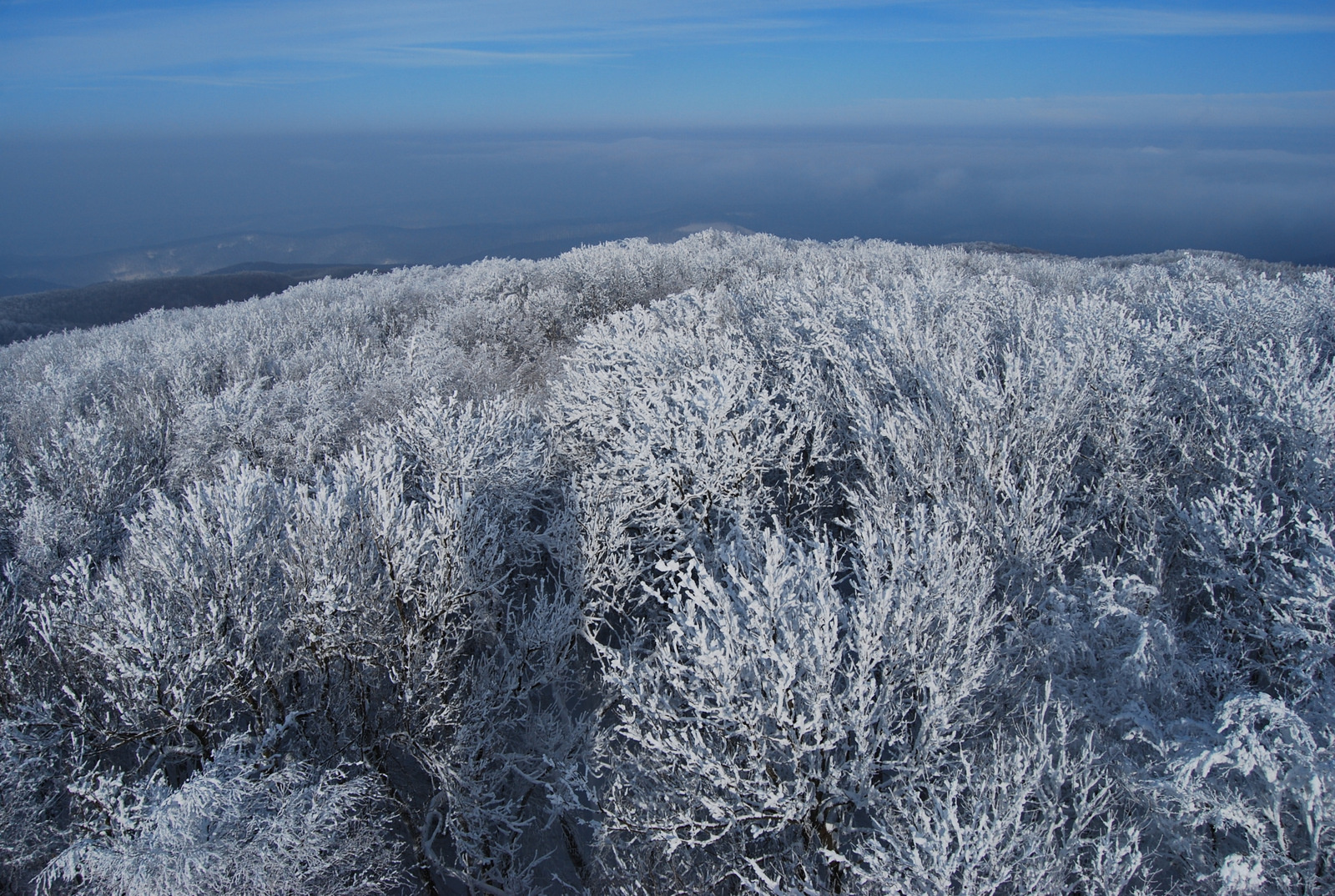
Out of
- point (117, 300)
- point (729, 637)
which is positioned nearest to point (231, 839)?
point (729, 637)

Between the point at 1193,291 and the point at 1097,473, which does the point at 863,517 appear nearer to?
the point at 1097,473

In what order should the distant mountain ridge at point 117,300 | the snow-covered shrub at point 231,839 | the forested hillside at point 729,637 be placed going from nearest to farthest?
1. the snow-covered shrub at point 231,839
2. the forested hillside at point 729,637
3. the distant mountain ridge at point 117,300

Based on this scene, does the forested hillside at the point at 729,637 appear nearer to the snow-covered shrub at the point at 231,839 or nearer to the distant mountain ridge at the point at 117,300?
the snow-covered shrub at the point at 231,839

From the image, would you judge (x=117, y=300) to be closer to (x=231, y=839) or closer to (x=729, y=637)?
(x=231, y=839)

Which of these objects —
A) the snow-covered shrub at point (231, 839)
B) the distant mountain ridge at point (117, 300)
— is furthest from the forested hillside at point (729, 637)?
the distant mountain ridge at point (117, 300)

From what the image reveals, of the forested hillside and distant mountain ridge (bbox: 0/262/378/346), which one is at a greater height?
distant mountain ridge (bbox: 0/262/378/346)

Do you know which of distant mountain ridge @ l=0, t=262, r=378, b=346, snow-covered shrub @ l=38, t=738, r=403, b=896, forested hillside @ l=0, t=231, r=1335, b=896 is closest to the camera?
snow-covered shrub @ l=38, t=738, r=403, b=896

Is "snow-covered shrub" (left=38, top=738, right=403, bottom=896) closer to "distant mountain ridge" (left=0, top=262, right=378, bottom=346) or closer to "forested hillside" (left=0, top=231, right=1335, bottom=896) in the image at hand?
"forested hillside" (left=0, top=231, right=1335, bottom=896)

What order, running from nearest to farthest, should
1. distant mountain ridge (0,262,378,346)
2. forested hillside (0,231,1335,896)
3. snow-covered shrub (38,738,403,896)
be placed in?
snow-covered shrub (38,738,403,896) < forested hillside (0,231,1335,896) < distant mountain ridge (0,262,378,346)

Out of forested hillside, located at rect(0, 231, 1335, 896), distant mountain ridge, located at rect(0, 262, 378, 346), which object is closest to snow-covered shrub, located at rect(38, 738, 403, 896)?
forested hillside, located at rect(0, 231, 1335, 896)
